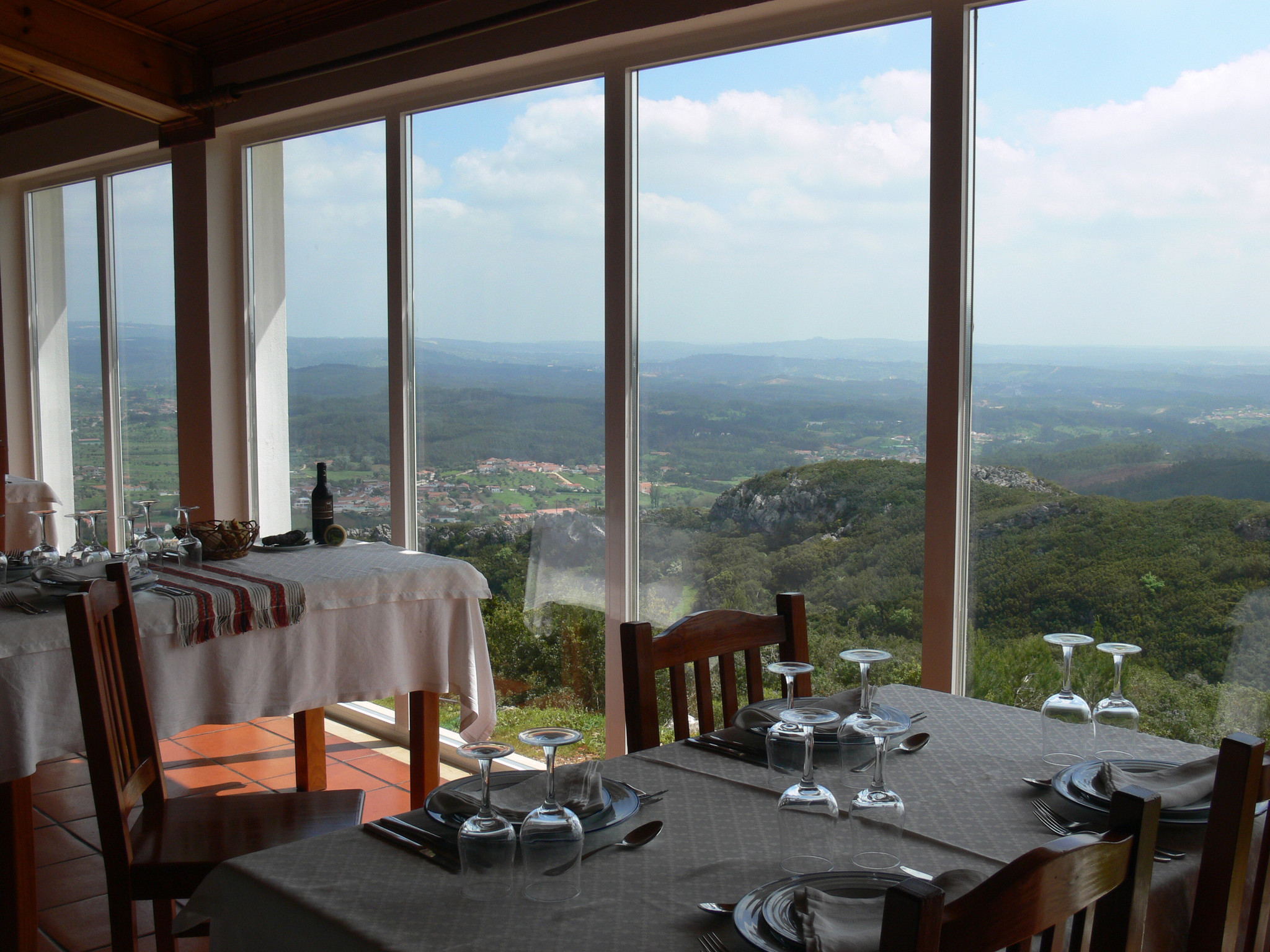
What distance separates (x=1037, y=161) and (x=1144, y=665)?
3.74 feet

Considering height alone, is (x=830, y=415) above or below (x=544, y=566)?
above

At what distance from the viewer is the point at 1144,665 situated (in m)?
2.23

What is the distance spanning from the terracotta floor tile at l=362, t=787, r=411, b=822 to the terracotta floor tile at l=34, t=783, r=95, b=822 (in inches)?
30.8

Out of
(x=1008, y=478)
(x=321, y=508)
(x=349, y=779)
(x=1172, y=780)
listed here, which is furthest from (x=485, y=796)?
(x=349, y=779)

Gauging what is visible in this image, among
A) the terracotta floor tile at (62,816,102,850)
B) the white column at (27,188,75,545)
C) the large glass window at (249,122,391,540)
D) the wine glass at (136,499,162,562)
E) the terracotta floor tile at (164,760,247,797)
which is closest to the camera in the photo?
the wine glass at (136,499,162,562)

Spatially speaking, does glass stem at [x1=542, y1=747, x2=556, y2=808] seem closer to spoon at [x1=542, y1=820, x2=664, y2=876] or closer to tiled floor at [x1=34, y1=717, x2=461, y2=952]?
spoon at [x1=542, y1=820, x2=664, y2=876]

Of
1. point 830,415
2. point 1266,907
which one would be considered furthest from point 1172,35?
point 1266,907

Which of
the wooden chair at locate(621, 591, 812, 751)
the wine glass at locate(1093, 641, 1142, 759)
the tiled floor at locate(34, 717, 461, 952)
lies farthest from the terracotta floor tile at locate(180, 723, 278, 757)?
the wine glass at locate(1093, 641, 1142, 759)

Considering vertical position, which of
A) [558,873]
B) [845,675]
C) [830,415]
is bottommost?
[845,675]

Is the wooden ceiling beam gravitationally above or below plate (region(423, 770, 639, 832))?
above

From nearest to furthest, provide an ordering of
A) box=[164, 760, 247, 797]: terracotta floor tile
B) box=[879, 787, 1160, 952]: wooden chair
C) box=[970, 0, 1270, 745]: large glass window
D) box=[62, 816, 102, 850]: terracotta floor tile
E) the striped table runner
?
1. box=[879, 787, 1160, 952]: wooden chair
2. box=[970, 0, 1270, 745]: large glass window
3. the striped table runner
4. box=[62, 816, 102, 850]: terracotta floor tile
5. box=[164, 760, 247, 797]: terracotta floor tile

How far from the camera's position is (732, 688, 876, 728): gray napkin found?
1.58 meters

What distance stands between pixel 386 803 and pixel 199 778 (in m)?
0.66

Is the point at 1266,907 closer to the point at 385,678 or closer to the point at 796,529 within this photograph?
the point at 796,529
